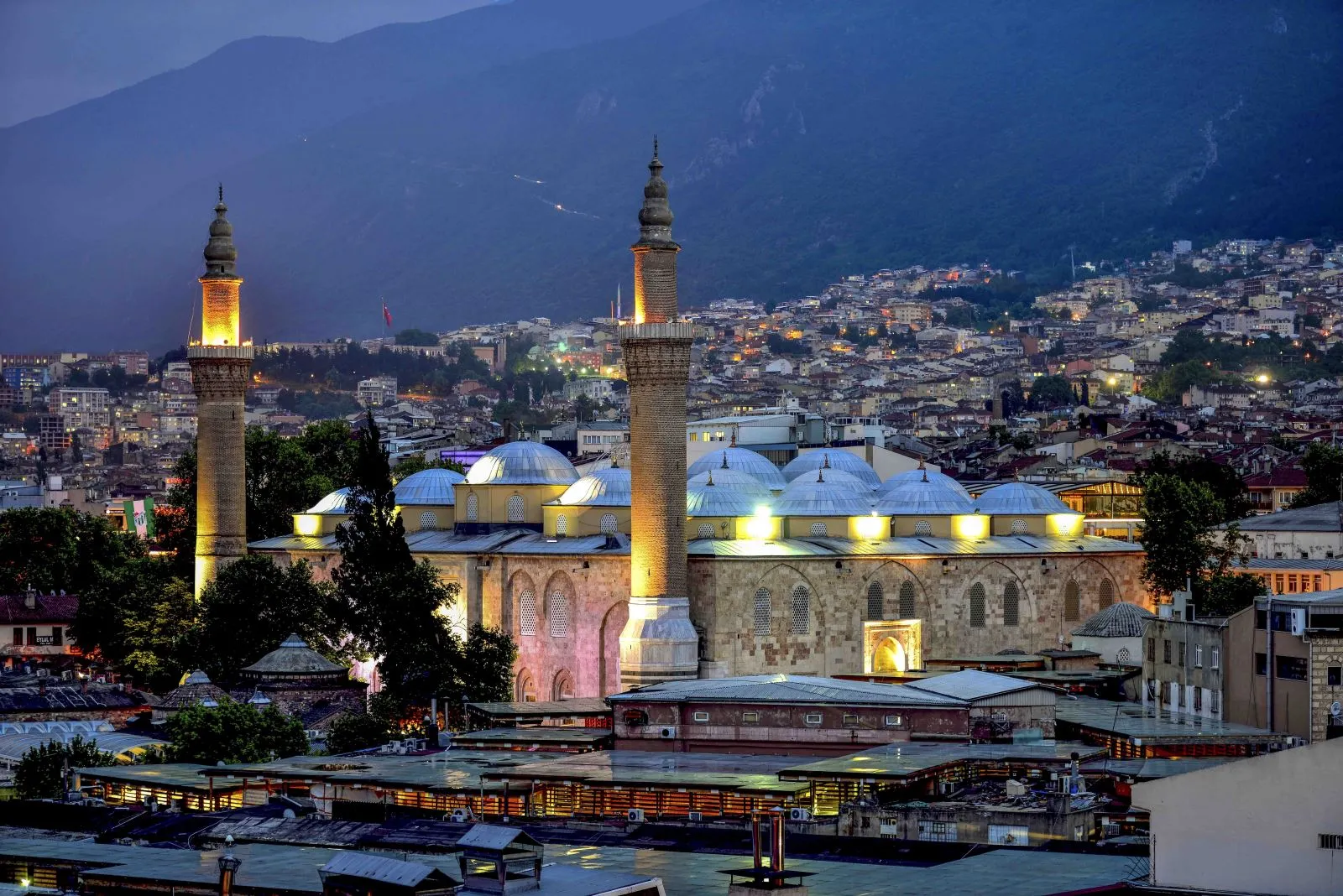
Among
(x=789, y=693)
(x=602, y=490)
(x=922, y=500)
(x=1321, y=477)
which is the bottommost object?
(x=789, y=693)

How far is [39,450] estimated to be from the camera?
616ft

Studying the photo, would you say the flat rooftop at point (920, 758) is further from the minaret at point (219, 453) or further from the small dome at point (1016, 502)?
the minaret at point (219, 453)

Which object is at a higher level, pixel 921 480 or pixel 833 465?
pixel 833 465

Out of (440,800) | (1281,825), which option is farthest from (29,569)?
(1281,825)

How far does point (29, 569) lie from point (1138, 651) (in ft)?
145

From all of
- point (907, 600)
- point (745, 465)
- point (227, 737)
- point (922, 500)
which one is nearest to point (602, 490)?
point (745, 465)

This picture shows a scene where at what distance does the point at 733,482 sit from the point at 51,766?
24155 millimetres

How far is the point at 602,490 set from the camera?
6356cm

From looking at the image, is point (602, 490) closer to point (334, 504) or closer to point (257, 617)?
point (257, 617)

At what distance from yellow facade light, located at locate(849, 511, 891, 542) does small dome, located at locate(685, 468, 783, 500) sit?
236cm

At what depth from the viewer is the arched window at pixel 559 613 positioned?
6144 centimetres

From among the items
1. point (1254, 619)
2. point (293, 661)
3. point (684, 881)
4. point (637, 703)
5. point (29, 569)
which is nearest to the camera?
point (684, 881)

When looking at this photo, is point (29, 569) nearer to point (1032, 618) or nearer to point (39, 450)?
point (1032, 618)

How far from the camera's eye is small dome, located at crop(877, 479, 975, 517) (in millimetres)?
65125
